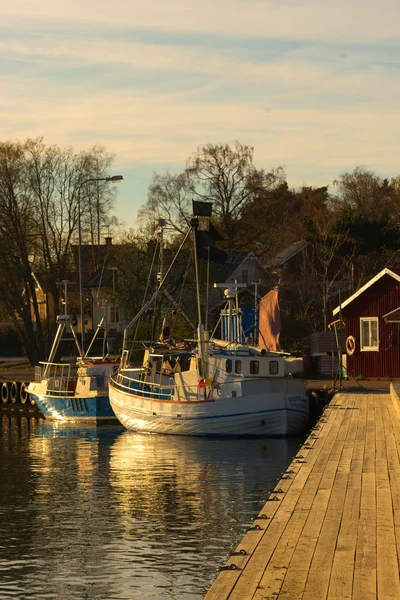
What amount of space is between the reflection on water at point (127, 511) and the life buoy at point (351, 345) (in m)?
14.5

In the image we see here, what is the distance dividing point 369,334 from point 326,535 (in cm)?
3981

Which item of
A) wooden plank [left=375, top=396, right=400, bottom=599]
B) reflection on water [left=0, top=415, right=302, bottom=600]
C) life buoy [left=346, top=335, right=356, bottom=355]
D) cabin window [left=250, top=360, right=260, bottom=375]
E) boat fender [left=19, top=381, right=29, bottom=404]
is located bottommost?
reflection on water [left=0, top=415, right=302, bottom=600]

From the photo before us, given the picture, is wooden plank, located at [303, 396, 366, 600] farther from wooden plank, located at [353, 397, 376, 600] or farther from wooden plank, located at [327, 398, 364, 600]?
wooden plank, located at [353, 397, 376, 600]

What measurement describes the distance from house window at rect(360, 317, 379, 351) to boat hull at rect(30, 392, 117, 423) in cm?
1359

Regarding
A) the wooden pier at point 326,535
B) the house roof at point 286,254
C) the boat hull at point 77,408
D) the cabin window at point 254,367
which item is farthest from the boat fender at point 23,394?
the wooden pier at point 326,535

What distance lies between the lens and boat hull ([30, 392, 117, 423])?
5097 centimetres

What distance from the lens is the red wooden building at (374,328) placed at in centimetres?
5319

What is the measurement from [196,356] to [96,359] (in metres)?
13.1

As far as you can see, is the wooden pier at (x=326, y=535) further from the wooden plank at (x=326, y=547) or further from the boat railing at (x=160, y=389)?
the boat railing at (x=160, y=389)

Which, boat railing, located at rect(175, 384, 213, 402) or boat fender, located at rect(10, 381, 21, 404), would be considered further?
boat fender, located at rect(10, 381, 21, 404)

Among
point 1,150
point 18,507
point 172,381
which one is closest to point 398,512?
point 18,507


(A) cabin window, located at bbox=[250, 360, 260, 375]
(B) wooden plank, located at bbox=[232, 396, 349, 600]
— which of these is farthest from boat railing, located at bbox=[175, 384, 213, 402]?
(B) wooden plank, located at bbox=[232, 396, 349, 600]

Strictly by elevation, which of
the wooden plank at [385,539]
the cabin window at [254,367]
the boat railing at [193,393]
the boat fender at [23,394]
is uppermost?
the cabin window at [254,367]

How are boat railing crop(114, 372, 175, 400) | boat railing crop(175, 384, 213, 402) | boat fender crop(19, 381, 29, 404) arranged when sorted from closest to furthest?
boat railing crop(175, 384, 213, 402), boat railing crop(114, 372, 175, 400), boat fender crop(19, 381, 29, 404)
